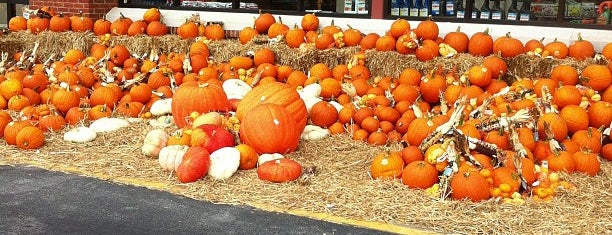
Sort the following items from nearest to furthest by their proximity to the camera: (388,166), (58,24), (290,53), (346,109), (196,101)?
1. (388,166)
2. (196,101)
3. (346,109)
4. (290,53)
5. (58,24)

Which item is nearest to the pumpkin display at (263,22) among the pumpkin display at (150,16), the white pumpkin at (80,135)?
the pumpkin display at (150,16)

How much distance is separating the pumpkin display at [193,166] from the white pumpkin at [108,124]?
1.79m

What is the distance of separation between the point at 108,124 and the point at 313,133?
2186 mm

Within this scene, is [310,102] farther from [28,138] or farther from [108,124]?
[28,138]

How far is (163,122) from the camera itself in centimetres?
718

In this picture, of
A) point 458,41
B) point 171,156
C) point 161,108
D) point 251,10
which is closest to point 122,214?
point 171,156

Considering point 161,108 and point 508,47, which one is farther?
point 508,47

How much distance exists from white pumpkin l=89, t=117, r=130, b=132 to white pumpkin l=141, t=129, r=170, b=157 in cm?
97

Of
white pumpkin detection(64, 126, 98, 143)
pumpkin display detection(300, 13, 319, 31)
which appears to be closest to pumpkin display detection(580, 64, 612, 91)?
pumpkin display detection(300, 13, 319, 31)

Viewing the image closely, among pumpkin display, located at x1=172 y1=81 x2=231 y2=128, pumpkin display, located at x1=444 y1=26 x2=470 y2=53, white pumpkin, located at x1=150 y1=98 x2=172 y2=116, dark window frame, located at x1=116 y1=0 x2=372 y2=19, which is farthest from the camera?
dark window frame, located at x1=116 y1=0 x2=372 y2=19

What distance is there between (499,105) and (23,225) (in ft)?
14.2

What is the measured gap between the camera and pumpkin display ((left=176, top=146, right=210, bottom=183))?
218 inches

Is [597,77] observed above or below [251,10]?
below

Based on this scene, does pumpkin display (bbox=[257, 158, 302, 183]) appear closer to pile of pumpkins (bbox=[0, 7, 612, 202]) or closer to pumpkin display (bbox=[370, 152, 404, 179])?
pile of pumpkins (bbox=[0, 7, 612, 202])
